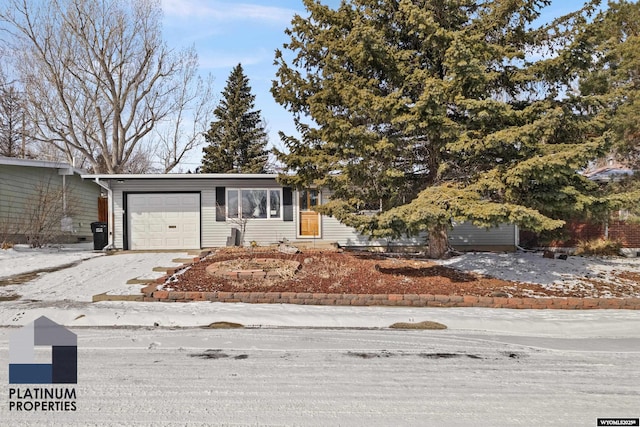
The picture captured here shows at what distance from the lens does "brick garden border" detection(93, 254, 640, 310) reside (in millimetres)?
Result: 7270

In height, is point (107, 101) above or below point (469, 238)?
above

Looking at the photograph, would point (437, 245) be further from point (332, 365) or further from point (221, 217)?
point (221, 217)

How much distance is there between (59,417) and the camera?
3074 mm

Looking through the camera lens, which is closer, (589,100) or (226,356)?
(226,356)

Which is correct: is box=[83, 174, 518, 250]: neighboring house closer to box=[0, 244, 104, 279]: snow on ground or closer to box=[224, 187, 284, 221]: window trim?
box=[224, 187, 284, 221]: window trim

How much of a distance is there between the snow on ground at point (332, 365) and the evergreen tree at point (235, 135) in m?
22.2

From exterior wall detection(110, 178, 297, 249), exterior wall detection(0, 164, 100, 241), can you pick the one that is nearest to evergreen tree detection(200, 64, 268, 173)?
exterior wall detection(0, 164, 100, 241)

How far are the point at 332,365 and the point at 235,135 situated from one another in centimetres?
2716

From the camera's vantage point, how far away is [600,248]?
13.5m

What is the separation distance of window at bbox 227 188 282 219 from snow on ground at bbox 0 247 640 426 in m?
6.71

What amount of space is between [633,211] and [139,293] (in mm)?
10336

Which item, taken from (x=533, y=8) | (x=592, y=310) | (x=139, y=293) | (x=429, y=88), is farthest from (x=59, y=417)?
(x=533, y=8)

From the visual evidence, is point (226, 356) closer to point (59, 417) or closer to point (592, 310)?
point (59, 417)

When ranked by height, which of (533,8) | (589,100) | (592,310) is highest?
(533,8)
